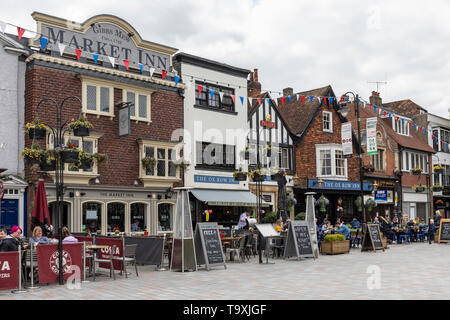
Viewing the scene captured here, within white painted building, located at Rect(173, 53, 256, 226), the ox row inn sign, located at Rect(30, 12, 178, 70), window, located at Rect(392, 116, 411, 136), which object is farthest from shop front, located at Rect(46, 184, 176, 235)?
window, located at Rect(392, 116, 411, 136)

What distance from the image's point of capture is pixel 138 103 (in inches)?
893

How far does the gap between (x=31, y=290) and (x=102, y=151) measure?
11211mm

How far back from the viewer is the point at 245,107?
27.3 m

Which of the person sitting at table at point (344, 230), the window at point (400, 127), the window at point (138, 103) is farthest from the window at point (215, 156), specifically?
the window at point (400, 127)

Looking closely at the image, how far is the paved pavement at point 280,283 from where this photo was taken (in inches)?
374

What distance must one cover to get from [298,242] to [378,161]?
2159cm

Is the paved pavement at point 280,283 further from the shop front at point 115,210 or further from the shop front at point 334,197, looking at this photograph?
the shop front at point 334,197

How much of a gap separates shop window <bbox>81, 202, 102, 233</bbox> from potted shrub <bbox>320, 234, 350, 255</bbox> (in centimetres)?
897

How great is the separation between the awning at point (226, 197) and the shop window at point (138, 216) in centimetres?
260

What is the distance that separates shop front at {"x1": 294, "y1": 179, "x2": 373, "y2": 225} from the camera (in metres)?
29.9

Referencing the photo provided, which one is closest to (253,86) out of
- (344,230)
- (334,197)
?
(334,197)

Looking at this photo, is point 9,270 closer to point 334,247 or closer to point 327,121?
point 334,247
